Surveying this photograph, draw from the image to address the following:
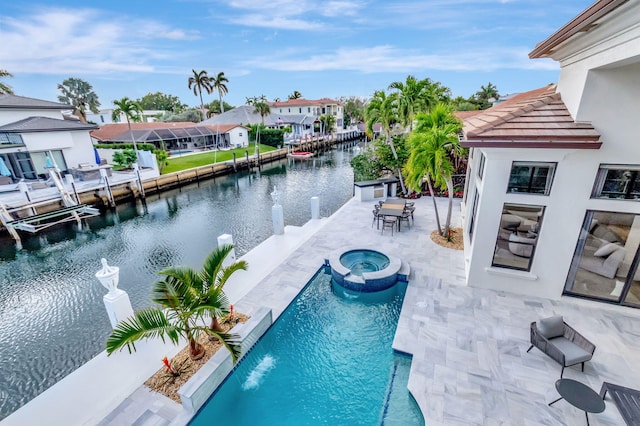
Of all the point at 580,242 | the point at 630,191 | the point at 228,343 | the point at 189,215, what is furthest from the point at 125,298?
the point at 189,215

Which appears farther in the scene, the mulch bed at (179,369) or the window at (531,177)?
the window at (531,177)

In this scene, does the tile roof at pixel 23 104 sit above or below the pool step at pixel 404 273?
above

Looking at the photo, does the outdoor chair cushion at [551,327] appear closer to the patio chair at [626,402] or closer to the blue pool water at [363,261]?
the patio chair at [626,402]

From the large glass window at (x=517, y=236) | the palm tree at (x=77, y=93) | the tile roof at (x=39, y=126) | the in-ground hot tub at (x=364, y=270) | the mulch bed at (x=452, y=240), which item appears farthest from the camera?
the palm tree at (x=77, y=93)

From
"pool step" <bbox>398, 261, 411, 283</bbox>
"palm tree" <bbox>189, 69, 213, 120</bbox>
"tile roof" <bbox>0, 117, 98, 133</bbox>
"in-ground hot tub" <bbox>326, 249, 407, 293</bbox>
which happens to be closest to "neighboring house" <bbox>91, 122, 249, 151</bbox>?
"tile roof" <bbox>0, 117, 98, 133</bbox>

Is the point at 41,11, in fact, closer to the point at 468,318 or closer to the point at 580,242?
the point at 468,318


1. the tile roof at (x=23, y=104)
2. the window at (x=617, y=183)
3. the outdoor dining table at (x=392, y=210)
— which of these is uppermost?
the tile roof at (x=23, y=104)

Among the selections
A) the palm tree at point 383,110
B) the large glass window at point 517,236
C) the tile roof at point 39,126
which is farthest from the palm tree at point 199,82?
the large glass window at point 517,236
